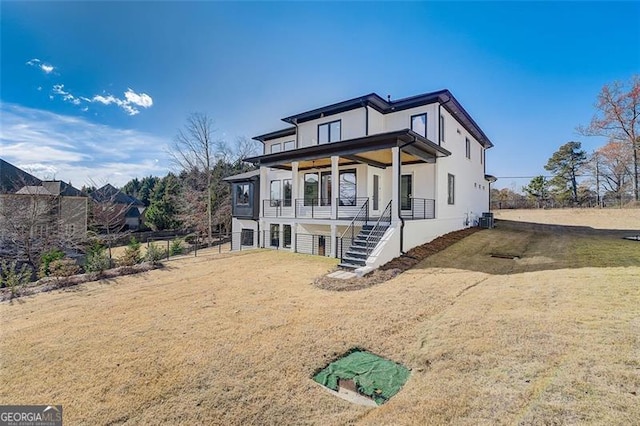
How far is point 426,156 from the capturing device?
12438mm

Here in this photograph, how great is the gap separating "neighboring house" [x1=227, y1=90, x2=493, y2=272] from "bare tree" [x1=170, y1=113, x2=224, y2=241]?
1154cm

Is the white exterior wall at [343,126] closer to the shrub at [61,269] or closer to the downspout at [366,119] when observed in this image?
the downspout at [366,119]

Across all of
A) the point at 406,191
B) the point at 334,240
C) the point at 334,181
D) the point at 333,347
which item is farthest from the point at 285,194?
the point at 333,347

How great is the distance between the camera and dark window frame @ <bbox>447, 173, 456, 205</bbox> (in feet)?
48.1

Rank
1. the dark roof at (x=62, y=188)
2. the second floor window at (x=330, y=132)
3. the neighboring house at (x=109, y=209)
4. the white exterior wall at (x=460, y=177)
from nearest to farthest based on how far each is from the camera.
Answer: the white exterior wall at (x=460, y=177)
the second floor window at (x=330, y=132)
the dark roof at (x=62, y=188)
the neighboring house at (x=109, y=209)

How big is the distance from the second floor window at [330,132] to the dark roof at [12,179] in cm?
1642

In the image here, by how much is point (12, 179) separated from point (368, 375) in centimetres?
2615

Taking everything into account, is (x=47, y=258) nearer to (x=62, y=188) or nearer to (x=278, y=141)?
(x=278, y=141)

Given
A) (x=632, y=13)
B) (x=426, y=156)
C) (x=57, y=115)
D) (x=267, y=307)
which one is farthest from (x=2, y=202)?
(x=632, y=13)

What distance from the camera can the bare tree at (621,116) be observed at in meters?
23.0

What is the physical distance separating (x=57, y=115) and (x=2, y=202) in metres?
4.60

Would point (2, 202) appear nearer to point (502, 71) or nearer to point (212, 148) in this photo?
point (212, 148)

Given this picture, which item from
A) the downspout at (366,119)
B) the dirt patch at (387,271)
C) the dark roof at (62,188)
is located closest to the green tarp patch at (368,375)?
the dirt patch at (387,271)

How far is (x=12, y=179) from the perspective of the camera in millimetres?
18672
